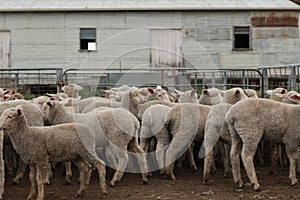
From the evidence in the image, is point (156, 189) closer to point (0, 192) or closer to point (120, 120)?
point (120, 120)

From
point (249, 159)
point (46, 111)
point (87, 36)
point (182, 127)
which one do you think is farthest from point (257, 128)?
point (87, 36)

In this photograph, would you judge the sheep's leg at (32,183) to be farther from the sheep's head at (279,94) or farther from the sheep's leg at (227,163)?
the sheep's head at (279,94)

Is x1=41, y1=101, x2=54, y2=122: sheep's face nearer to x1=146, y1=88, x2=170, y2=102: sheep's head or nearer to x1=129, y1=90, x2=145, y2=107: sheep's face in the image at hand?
x1=129, y1=90, x2=145, y2=107: sheep's face

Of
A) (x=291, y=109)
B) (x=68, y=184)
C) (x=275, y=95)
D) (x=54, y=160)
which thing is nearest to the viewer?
(x=54, y=160)

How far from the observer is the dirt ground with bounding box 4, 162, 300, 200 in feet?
26.3

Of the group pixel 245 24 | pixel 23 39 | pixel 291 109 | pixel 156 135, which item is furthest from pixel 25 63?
pixel 291 109

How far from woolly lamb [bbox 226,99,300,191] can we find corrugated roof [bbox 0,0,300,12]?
61.3 ft

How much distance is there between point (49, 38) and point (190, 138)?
18.3m

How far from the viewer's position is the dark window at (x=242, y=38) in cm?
2716

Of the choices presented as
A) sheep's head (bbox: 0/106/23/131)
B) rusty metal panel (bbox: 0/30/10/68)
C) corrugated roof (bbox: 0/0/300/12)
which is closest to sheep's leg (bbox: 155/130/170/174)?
sheep's head (bbox: 0/106/23/131)

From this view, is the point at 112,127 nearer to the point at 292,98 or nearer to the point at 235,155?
the point at 235,155

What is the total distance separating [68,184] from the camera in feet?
29.8

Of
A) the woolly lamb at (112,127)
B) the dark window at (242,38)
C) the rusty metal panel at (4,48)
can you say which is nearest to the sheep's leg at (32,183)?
the woolly lamb at (112,127)

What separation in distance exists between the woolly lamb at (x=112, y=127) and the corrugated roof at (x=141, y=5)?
1781cm
